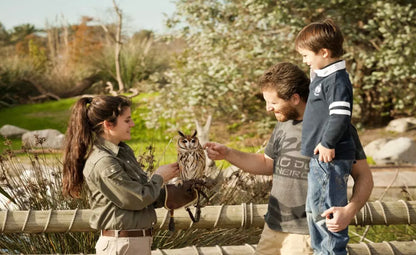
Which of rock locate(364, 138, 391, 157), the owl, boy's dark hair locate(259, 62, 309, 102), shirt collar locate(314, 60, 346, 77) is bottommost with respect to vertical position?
rock locate(364, 138, 391, 157)

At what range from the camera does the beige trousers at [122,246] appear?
2.68 metres

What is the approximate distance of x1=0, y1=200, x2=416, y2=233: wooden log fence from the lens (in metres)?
3.66

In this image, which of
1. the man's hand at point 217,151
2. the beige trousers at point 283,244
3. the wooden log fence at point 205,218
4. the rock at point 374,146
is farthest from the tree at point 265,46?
the beige trousers at point 283,244

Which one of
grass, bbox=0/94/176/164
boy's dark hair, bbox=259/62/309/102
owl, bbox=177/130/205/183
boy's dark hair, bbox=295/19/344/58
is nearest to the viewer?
boy's dark hair, bbox=295/19/344/58

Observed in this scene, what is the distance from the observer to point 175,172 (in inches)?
111

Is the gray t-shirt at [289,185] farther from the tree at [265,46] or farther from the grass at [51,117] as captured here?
the grass at [51,117]

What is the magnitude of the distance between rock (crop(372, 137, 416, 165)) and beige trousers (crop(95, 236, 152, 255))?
8332mm

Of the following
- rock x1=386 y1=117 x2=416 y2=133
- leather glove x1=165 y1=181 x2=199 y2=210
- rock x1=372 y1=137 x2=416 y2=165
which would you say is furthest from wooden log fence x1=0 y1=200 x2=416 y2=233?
rock x1=386 y1=117 x2=416 y2=133

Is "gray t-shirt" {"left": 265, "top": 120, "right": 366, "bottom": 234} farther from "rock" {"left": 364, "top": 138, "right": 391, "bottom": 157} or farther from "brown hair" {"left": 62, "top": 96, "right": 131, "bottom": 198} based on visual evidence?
"rock" {"left": 364, "top": 138, "right": 391, "bottom": 157}

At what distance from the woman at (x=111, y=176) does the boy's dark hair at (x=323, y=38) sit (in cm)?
93

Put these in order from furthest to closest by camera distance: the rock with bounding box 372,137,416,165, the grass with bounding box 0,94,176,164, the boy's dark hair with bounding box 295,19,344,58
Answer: the grass with bounding box 0,94,176,164
the rock with bounding box 372,137,416,165
the boy's dark hair with bounding box 295,19,344,58

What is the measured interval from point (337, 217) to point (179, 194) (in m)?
0.77

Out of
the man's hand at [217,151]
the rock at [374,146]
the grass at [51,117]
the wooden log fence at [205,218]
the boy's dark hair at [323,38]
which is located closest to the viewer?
the boy's dark hair at [323,38]

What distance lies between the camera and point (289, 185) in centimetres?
284
